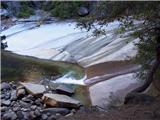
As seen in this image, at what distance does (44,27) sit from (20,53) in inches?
159

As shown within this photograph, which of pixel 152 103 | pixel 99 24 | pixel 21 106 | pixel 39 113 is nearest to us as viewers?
pixel 99 24

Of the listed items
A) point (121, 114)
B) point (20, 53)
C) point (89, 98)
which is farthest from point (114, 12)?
point (20, 53)

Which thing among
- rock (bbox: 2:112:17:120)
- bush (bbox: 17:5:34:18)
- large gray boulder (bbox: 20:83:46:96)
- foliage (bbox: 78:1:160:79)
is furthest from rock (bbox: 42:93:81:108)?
bush (bbox: 17:5:34:18)

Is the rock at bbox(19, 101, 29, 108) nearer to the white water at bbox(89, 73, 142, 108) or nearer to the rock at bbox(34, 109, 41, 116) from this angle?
the rock at bbox(34, 109, 41, 116)

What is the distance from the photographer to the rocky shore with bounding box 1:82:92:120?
8.74m

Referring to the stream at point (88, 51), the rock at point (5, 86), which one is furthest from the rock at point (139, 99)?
the rock at point (5, 86)

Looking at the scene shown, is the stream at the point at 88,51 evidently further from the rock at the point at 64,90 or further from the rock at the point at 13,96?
the rock at the point at 13,96

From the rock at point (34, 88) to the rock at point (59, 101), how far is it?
53 centimetres

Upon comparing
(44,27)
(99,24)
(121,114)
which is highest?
(44,27)

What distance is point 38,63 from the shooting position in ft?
47.1

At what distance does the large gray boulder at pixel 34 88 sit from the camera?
1021 cm

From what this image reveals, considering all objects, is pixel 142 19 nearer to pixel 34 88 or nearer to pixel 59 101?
pixel 59 101

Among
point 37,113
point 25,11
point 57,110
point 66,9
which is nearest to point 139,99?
point 57,110

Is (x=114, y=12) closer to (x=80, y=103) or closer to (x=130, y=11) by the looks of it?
(x=130, y=11)
